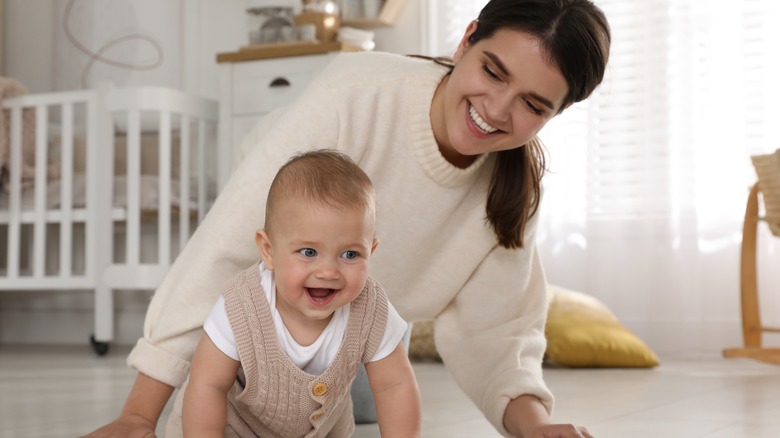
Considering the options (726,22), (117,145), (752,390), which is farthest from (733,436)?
(117,145)

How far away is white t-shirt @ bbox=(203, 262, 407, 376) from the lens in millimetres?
1093

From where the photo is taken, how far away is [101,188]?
10.4ft

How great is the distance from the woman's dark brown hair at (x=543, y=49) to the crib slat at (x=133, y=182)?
75.4 inches

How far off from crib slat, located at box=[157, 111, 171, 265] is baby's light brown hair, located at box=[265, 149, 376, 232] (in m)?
2.08

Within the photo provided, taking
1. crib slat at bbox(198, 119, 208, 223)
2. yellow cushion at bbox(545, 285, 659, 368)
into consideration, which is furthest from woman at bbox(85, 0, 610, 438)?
crib slat at bbox(198, 119, 208, 223)

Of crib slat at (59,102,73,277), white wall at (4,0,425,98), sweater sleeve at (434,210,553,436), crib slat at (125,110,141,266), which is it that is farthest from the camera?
white wall at (4,0,425,98)

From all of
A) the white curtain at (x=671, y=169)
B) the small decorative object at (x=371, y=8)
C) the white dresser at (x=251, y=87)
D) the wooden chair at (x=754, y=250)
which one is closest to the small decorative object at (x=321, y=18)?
the white dresser at (x=251, y=87)

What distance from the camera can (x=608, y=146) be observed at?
3.30 m

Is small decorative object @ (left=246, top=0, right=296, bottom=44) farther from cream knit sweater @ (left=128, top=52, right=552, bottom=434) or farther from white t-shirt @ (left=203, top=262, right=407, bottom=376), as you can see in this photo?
white t-shirt @ (left=203, top=262, right=407, bottom=376)

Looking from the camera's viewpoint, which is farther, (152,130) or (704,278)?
(152,130)

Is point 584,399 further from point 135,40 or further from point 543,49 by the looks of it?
point 135,40

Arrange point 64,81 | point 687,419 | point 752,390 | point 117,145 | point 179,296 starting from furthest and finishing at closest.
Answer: point 64,81 → point 117,145 → point 752,390 → point 687,419 → point 179,296

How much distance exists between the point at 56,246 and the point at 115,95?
91 cm

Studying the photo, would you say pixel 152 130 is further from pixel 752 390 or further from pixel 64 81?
pixel 752 390
